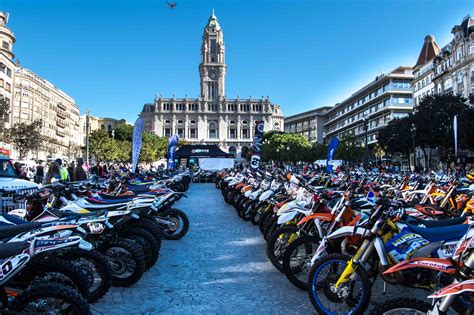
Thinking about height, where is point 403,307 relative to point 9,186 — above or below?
below

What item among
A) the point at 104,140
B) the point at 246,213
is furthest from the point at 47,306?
the point at 104,140

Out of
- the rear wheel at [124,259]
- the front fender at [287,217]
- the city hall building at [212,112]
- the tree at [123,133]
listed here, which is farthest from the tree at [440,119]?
the city hall building at [212,112]

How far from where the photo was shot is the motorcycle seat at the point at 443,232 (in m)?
3.62

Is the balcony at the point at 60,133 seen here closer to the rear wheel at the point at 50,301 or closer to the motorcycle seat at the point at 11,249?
the motorcycle seat at the point at 11,249

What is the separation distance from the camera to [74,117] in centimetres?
8844

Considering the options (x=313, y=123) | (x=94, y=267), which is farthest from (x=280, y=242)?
(x=313, y=123)

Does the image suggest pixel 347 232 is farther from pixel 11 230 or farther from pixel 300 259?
pixel 11 230

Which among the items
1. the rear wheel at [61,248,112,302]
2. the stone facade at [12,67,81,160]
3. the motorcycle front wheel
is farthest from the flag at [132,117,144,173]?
the stone facade at [12,67,81,160]

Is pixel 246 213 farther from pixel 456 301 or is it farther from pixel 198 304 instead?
pixel 456 301

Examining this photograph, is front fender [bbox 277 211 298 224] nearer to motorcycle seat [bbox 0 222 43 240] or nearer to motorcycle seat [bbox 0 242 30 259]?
motorcycle seat [bbox 0 222 43 240]

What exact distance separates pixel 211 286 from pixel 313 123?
10770 centimetres

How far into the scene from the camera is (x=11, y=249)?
10.0 ft

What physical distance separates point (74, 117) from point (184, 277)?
90.8 metres

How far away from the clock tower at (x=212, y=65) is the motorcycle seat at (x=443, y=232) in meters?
116
